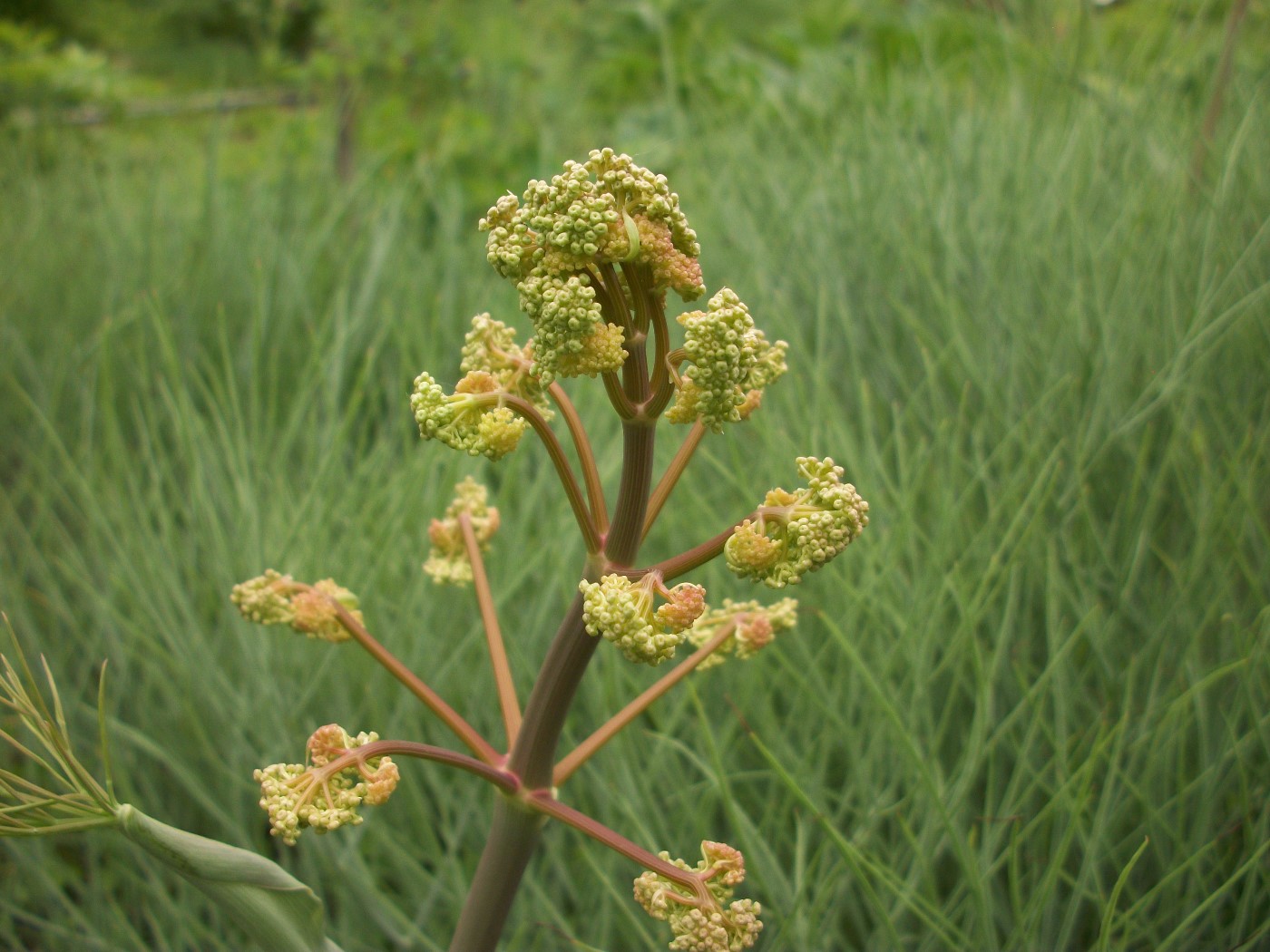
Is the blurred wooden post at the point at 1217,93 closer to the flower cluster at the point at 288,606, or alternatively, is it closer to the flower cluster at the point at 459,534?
the flower cluster at the point at 459,534

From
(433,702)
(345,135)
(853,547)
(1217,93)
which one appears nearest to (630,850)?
(433,702)

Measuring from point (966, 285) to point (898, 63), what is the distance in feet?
4.86

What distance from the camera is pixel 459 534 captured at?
81cm

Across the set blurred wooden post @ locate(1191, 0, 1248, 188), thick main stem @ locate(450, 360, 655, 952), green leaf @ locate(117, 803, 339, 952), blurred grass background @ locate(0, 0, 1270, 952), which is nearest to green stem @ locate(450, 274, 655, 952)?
thick main stem @ locate(450, 360, 655, 952)

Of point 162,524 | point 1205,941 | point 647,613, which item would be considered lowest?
point 1205,941

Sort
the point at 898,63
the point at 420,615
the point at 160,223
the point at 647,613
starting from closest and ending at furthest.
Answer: the point at 647,613 → the point at 420,615 → the point at 160,223 → the point at 898,63

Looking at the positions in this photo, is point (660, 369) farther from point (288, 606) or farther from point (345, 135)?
point (345, 135)

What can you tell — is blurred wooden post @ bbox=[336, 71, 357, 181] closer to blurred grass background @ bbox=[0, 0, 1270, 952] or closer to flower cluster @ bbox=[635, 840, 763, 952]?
blurred grass background @ bbox=[0, 0, 1270, 952]

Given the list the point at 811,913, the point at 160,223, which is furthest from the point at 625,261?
the point at 160,223

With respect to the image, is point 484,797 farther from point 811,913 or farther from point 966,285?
point 966,285

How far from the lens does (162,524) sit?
1361mm

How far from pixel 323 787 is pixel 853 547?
823 mm

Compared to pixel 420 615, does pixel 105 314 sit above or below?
above

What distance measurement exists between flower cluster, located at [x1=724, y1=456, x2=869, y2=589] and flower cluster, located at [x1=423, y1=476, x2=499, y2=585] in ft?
0.97
